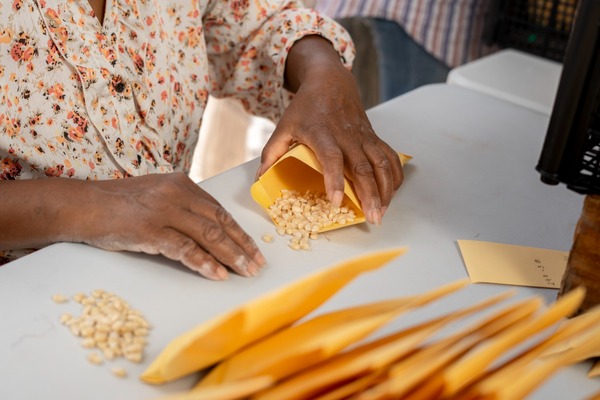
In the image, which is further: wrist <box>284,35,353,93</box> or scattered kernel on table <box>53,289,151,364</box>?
wrist <box>284,35,353,93</box>

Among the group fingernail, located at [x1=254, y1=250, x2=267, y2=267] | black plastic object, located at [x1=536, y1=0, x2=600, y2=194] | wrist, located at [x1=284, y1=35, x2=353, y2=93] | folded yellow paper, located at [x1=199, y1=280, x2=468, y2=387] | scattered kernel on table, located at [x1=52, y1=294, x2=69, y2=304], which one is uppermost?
black plastic object, located at [x1=536, y1=0, x2=600, y2=194]

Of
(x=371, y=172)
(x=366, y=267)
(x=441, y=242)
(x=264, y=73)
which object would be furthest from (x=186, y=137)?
(x=366, y=267)

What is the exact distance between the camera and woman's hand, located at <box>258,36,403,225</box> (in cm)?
111

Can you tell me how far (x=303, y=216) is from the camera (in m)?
1.11

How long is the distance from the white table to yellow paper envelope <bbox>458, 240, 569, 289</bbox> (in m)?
0.61

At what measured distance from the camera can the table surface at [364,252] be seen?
81 cm

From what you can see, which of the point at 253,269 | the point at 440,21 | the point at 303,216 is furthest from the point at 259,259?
the point at 440,21

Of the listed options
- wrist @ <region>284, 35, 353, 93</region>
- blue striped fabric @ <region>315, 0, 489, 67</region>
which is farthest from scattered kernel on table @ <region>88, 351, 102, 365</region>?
blue striped fabric @ <region>315, 0, 489, 67</region>

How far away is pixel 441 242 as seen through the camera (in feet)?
3.60

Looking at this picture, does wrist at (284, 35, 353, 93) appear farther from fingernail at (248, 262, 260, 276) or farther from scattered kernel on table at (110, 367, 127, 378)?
scattered kernel on table at (110, 367, 127, 378)

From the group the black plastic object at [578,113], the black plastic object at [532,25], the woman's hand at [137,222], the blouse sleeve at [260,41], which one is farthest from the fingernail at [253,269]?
the black plastic object at [532,25]

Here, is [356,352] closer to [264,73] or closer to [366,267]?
[366,267]

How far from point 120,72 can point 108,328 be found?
51 cm

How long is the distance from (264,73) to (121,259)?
2.44ft
